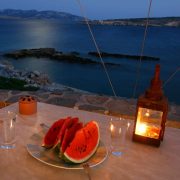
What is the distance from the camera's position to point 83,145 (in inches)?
32.9

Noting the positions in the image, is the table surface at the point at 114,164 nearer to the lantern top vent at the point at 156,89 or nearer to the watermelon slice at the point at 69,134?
the watermelon slice at the point at 69,134

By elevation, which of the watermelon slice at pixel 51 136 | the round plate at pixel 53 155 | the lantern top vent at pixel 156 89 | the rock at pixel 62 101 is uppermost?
the lantern top vent at pixel 156 89

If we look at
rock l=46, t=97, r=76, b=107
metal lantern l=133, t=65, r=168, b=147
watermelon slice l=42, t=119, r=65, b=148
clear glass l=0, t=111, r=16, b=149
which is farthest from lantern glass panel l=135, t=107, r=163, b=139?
rock l=46, t=97, r=76, b=107

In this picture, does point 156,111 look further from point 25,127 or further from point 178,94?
point 178,94

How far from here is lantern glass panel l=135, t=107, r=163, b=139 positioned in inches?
37.6

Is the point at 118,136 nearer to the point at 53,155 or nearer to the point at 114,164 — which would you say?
the point at 114,164

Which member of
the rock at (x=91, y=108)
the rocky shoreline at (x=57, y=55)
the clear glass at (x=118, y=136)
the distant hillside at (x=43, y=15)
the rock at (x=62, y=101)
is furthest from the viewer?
the rocky shoreline at (x=57, y=55)

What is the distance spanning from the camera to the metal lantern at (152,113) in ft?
3.08

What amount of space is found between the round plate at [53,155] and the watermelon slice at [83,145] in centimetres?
2

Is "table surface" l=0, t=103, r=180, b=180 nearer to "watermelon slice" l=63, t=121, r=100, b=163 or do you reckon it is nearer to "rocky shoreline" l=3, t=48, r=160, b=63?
"watermelon slice" l=63, t=121, r=100, b=163

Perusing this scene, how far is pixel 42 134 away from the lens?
3.28ft

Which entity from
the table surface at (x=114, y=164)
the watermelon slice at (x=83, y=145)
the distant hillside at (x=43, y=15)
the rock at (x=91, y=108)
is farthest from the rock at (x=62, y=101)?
the distant hillside at (x=43, y=15)

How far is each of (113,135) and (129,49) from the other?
10519 mm

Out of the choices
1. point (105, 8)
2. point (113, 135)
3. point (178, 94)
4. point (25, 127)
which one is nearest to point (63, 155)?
point (113, 135)
